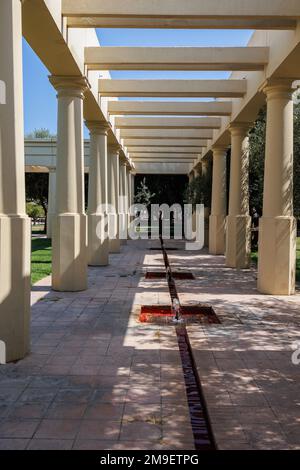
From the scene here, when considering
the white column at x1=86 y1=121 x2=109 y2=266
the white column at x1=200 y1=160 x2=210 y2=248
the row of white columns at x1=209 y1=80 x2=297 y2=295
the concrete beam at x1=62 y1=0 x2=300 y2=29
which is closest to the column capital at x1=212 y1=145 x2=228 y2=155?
the white column at x1=200 y1=160 x2=210 y2=248

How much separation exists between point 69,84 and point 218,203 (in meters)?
10.7

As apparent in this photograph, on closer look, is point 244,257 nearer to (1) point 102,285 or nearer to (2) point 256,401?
(1) point 102,285

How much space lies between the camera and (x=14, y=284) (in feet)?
19.0

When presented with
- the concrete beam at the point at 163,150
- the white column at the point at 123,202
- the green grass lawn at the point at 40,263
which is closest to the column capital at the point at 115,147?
the white column at the point at 123,202

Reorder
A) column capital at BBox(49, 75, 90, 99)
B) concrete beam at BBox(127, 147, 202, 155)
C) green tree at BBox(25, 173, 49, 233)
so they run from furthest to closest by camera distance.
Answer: green tree at BBox(25, 173, 49, 233) → concrete beam at BBox(127, 147, 202, 155) → column capital at BBox(49, 75, 90, 99)

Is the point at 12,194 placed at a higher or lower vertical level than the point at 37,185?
lower

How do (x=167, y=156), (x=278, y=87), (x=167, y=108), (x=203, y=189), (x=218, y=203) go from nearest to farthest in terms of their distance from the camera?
(x=278, y=87)
(x=167, y=108)
(x=218, y=203)
(x=203, y=189)
(x=167, y=156)

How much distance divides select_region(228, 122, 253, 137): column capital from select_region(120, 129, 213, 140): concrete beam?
413 cm

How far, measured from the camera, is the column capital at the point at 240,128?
14.9 meters

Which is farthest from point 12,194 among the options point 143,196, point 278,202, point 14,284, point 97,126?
point 143,196

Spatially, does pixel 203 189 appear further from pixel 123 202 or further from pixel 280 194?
pixel 280 194

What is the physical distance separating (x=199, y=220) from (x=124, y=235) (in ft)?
13.1

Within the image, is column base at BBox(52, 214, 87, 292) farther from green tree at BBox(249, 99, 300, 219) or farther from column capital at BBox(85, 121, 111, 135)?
green tree at BBox(249, 99, 300, 219)

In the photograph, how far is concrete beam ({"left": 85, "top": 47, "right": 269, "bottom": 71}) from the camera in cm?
1041
